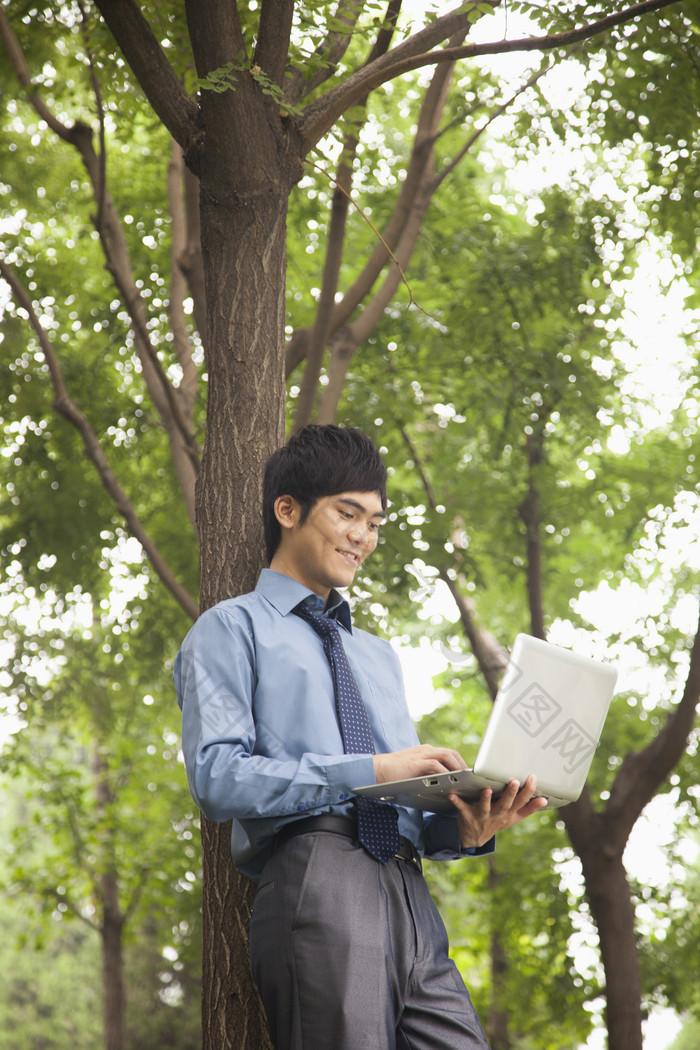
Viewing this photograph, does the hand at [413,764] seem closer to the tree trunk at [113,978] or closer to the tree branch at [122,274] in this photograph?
the tree branch at [122,274]

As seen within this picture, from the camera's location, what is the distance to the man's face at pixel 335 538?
2.24 m

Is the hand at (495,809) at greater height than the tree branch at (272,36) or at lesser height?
Result: lesser

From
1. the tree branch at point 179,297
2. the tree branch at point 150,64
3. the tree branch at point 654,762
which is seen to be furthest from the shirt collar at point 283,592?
the tree branch at point 654,762

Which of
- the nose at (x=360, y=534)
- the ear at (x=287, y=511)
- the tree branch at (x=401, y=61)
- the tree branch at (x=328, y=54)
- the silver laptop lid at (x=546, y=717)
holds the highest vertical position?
the tree branch at (x=328, y=54)

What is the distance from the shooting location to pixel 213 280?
2.91 m

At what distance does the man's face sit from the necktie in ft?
0.24

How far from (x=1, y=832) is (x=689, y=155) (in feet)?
77.8

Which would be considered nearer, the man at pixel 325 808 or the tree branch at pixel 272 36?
the man at pixel 325 808

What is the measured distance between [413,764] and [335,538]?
0.62 meters

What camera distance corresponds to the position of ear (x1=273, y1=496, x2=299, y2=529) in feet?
7.61

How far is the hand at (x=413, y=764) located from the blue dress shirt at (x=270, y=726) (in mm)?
21

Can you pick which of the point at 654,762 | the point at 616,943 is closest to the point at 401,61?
the point at 654,762

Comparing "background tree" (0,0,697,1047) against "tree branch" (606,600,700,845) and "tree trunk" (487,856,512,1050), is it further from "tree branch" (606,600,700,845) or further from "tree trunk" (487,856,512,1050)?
"tree trunk" (487,856,512,1050)

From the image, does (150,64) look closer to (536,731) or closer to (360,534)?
(360,534)
